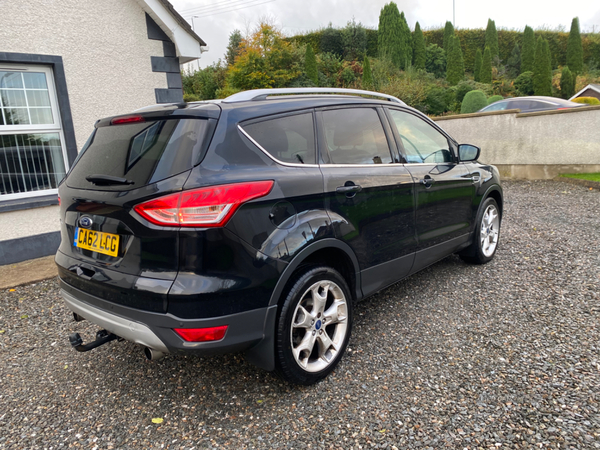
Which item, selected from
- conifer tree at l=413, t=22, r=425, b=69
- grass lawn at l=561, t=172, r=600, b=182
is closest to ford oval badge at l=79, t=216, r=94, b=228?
grass lawn at l=561, t=172, r=600, b=182

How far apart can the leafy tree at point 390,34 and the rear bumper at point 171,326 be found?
97.1 feet

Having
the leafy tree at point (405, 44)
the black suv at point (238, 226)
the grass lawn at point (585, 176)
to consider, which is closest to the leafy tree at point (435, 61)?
the leafy tree at point (405, 44)

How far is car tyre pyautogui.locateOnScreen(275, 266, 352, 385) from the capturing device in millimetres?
2396

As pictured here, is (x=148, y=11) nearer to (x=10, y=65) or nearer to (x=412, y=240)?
(x=10, y=65)

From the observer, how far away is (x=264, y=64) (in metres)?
22.4

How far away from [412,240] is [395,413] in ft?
4.78

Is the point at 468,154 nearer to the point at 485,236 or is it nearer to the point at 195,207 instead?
the point at 485,236

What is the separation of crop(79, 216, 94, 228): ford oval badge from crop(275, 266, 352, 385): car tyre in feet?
A: 4.02

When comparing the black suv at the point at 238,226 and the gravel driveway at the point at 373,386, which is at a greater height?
the black suv at the point at 238,226

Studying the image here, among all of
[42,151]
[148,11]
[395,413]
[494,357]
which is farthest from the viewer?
[148,11]

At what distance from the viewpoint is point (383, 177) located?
121 inches

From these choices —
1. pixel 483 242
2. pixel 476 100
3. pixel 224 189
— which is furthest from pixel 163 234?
pixel 476 100

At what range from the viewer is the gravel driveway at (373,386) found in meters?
2.21

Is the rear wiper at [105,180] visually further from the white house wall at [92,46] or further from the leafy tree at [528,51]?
the leafy tree at [528,51]
